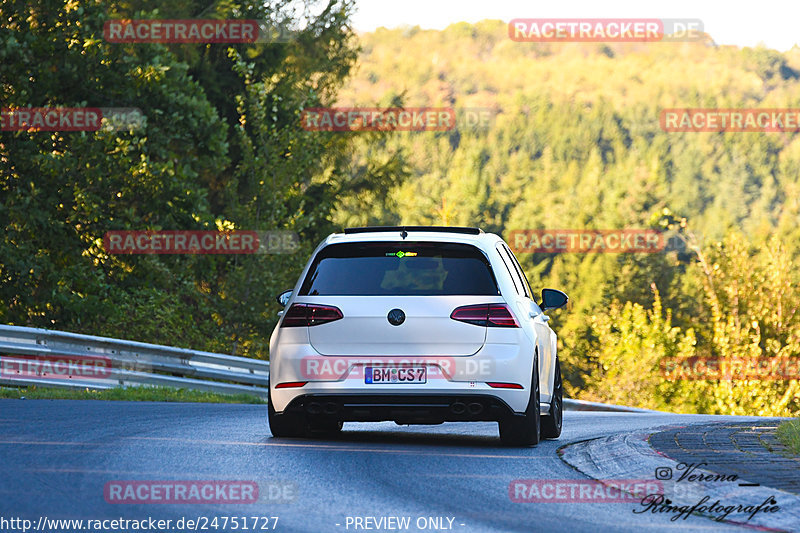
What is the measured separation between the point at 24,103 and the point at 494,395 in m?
19.0

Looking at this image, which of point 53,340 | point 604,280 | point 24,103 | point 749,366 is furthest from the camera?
point 604,280

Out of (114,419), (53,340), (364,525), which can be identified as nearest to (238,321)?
(53,340)

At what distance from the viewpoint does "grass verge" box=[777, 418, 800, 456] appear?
9719mm

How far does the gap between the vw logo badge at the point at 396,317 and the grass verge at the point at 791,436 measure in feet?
10.2

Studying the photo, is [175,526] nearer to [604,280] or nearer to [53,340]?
[53,340]

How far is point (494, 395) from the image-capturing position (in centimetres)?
1051

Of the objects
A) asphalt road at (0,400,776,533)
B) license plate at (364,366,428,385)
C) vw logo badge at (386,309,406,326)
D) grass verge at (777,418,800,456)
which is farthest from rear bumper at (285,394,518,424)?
grass verge at (777,418,800,456)

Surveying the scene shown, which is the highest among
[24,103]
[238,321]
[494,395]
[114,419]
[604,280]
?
[24,103]

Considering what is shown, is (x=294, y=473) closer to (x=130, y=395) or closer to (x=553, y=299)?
(x=553, y=299)

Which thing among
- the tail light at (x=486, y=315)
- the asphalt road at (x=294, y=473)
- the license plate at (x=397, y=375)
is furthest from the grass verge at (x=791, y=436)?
the license plate at (x=397, y=375)

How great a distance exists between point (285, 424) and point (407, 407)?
1309mm

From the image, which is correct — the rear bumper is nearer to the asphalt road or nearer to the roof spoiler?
the asphalt road

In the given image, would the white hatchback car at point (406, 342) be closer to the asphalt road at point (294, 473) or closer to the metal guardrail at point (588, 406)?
the asphalt road at point (294, 473)

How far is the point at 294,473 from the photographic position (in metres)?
8.65
